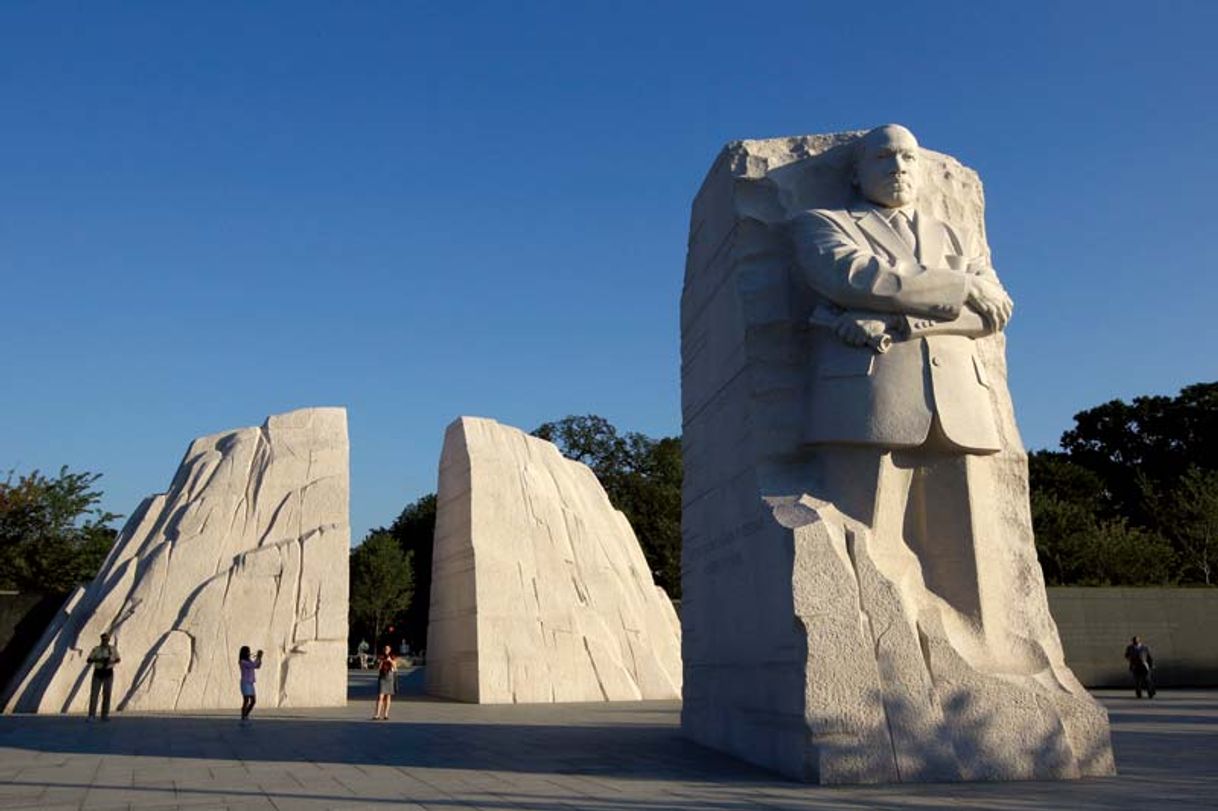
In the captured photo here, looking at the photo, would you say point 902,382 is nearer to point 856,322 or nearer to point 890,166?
point 856,322

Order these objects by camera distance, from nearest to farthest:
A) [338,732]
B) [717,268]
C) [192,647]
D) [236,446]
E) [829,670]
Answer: [829,670] → [717,268] → [338,732] → [192,647] → [236,446]

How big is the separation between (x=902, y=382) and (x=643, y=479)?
35.2m

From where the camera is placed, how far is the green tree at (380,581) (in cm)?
3850

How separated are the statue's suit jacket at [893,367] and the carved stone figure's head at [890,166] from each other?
0.52 meters

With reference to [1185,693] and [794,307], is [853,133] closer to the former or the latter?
[794,307]

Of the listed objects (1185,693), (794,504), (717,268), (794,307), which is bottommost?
(1185,693)

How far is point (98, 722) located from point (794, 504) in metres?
9.79

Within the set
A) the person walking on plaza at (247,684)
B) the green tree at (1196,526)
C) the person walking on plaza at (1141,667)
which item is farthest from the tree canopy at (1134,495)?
the person walking on plaza at (247,684)

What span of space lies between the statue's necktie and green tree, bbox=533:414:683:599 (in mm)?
29781

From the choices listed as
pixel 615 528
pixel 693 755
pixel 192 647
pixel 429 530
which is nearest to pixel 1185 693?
pixel 615 528

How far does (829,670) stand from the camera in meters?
6.57

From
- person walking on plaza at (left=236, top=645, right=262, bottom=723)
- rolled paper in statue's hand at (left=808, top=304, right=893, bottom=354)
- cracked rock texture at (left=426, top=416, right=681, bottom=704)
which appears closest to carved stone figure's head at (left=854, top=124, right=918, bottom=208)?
rolled paper in statue's hand at (left=808, top=304, right=893, bottom=354)

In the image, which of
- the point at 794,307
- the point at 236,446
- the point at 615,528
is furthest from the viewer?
the point at 615,528

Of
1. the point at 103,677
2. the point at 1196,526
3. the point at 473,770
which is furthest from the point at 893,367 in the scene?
the point at 1196,526
